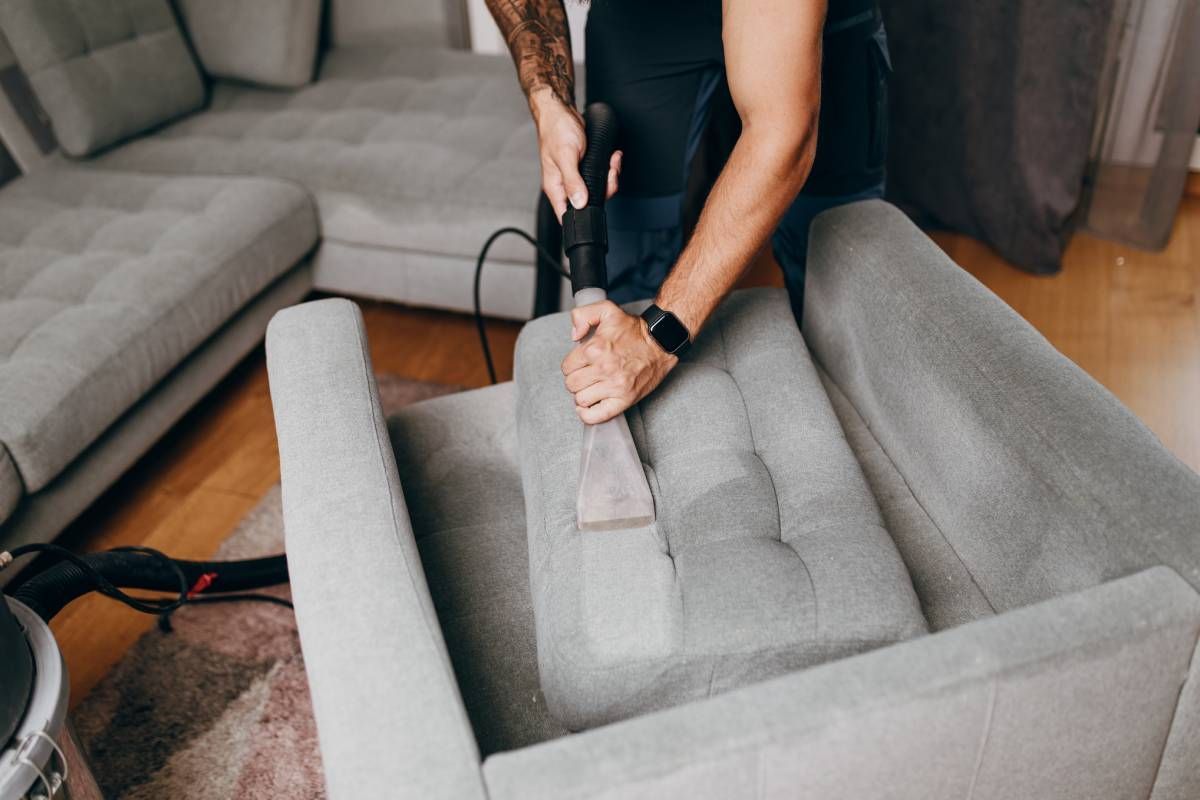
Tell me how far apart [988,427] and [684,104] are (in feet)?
2.10

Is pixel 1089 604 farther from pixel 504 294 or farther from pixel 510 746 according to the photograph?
pixel 504 294

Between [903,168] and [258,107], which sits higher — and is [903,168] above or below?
below

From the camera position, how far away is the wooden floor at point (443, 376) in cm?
157

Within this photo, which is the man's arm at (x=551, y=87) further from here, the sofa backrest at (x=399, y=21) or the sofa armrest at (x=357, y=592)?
the sofa backrest at (x=399, y=21)

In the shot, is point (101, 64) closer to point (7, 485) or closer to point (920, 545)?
point (7, 485)

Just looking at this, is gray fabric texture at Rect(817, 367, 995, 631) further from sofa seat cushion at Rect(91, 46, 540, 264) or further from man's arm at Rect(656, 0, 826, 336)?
sofa seat cushion at Rect(91, 46, 540, 264)

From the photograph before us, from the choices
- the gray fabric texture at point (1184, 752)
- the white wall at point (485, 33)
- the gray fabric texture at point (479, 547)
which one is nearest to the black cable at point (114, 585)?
the gray fabric texture at point (479, 547)

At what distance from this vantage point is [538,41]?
4.39ft

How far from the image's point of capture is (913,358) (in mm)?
967

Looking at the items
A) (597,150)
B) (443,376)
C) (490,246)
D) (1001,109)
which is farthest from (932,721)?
(1001,109)

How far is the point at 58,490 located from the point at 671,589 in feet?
3.56

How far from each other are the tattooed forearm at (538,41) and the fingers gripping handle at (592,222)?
0.21 m

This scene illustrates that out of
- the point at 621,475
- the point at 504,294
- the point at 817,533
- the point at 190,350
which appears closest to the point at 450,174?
the point at 504,294

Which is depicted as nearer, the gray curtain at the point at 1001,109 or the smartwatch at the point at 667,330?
the smartwatch at the point at 667,330
